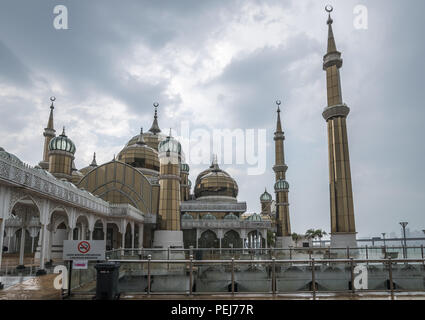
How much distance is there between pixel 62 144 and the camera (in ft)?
125

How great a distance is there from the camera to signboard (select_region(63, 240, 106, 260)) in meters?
10.4

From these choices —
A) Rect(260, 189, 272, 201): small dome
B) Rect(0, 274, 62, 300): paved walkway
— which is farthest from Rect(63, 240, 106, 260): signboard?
Rect(260, 189, 272, 201): small dome

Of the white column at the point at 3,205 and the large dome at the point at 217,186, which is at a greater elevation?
the large dome at the point at 217,186

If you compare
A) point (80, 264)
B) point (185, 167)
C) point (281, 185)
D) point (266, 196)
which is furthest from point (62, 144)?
point (266, 196)

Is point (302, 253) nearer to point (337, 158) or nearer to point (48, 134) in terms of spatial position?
point (337, 158)

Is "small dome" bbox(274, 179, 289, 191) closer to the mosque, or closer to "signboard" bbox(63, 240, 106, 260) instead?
the mosque

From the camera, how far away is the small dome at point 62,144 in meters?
38.1

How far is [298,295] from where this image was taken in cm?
989

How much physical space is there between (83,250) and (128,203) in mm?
29151

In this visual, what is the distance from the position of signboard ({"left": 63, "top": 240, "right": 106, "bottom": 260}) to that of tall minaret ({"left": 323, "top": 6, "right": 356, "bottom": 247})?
1025 inches

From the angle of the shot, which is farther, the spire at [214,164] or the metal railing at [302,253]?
the spire at [214,164]

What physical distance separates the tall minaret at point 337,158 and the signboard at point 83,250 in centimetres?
2603

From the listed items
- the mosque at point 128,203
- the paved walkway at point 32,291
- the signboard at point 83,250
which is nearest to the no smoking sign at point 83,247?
the signboard at point 83,250

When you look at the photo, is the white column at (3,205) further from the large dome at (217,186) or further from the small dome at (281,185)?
the small dome at (281,185)
